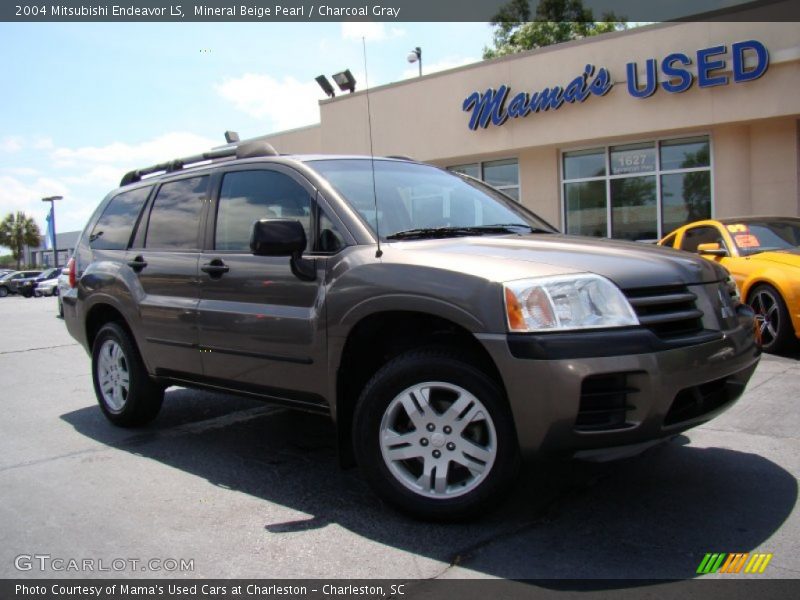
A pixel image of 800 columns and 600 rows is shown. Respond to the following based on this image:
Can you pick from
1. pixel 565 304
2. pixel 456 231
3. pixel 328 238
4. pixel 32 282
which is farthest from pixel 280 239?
pixel 32 282

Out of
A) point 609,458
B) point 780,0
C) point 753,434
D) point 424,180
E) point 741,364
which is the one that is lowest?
point 753,434

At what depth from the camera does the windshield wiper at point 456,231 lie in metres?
3.69

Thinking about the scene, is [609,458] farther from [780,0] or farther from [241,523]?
A: [780,0]

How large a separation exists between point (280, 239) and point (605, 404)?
1.79 meters

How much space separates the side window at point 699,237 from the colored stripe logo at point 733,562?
6019 mm

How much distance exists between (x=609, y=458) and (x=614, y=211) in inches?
528

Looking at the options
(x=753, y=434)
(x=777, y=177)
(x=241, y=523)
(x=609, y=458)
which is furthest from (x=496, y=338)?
(x=777, y=177)

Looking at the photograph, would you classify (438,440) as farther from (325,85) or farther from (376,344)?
(325,85)

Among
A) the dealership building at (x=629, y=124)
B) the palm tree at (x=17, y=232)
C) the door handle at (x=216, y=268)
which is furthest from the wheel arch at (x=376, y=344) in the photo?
the palm tree at (x=17, y=232)

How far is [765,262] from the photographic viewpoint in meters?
7.36

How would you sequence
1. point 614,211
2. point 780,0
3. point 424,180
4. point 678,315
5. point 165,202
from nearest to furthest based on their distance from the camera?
point 678,315
point 424,180
point 165,202
point 780,0
point 614,211

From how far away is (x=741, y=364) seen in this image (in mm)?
3279

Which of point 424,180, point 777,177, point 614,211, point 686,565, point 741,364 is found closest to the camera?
point 686,565

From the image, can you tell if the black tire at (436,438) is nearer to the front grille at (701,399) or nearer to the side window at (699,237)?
the front grille at (701,399)
